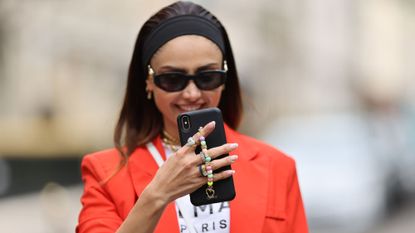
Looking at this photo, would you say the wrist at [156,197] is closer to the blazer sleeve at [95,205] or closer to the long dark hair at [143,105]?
the blazer sleeve at [95,205]

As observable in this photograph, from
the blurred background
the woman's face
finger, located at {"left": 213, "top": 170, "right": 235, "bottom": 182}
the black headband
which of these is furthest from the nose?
the blurred background

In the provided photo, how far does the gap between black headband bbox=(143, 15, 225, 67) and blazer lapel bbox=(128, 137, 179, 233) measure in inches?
12.2

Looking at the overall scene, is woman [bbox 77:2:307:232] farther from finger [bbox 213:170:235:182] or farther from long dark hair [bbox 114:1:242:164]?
finger [bbox 213:170:235:182]

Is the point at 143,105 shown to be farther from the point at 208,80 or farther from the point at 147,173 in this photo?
the point at 208,80

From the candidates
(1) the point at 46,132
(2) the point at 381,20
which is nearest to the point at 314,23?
(2) the point at 381,20

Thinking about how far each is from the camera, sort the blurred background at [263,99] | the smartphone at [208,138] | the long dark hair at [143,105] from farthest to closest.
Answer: the blurred background at [263,99], the long dark hair at [143,105], the smartphone at [208,138]

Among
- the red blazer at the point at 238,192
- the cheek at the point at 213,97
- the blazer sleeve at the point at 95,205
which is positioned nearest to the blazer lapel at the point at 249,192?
the red blazer at the point at 238,192

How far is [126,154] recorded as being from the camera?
289cm

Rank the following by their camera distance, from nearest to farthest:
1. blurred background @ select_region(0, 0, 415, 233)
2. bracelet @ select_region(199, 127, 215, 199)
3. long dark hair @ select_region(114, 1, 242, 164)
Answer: bracelet @ select_region(199, 127, 215, 199) → long dark hair @ select_region(114, 1, 242, 164) → blurred background @ select_region(0, 0, 415, 233)

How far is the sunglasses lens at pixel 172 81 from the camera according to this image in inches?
104

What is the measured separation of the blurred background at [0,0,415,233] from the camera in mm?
10898

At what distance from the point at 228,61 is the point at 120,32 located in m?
17.3

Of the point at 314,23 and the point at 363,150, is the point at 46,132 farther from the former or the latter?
the point at 314,23

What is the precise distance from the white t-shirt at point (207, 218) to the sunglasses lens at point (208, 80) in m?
0.37
